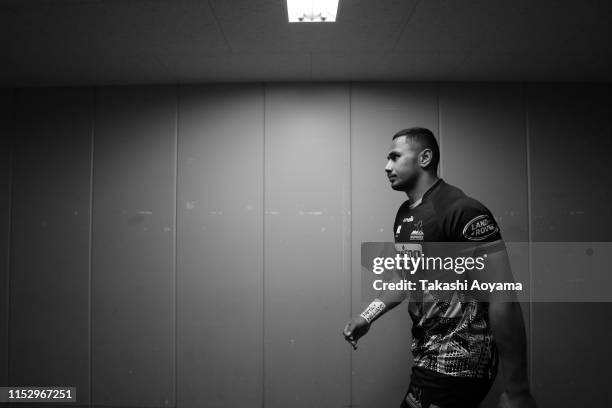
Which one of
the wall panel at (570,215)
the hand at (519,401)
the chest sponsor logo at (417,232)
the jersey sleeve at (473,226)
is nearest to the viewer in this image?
the hand at (519,401)

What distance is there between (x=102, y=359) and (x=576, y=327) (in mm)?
3433

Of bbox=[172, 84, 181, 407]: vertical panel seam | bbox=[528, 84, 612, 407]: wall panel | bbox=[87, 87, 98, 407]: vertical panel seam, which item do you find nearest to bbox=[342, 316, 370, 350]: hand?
bbox=[172, 84, 181, 407]: vertical panel seam

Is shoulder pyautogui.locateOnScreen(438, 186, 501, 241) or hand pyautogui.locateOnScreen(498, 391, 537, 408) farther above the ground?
shoulder pyautogui.locateOnScreen(438, 186, 501, 241)

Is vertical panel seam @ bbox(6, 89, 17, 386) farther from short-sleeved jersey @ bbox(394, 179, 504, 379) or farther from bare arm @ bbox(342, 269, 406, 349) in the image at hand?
short-sleeved jersey @ bbox(394, 179, 504, 379)

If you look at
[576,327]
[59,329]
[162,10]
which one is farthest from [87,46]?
[576,327]

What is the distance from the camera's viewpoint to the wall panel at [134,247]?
2402mm

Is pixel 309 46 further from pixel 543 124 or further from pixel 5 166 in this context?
pixel 5 166

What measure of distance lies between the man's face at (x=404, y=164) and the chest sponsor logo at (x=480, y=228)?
0.39m

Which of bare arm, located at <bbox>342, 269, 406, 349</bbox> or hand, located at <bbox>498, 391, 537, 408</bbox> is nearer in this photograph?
hand, located at <bbox>498, 391, 537, 408</bbox>

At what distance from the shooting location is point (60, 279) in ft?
8.11

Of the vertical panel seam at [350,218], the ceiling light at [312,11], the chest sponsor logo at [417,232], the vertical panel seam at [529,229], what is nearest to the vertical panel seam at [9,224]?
the ceiling light at [312,11]

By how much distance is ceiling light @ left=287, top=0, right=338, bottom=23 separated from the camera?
A: 167 centimetres

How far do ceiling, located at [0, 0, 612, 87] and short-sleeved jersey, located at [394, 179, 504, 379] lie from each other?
937 millimetres

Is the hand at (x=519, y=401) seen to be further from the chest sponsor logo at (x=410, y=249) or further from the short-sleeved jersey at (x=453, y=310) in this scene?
the chest sponsor logo at (x=410, y=249)
